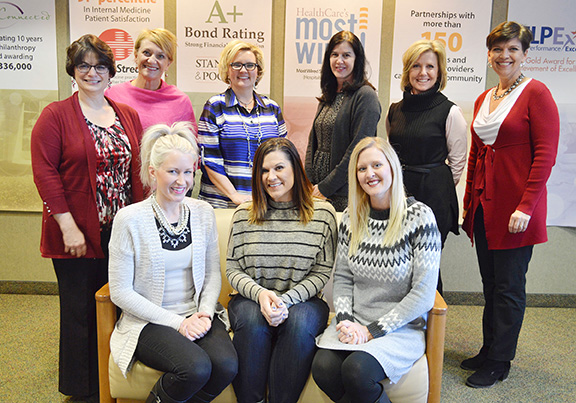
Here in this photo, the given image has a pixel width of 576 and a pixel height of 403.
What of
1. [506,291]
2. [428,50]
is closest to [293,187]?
[428,50]

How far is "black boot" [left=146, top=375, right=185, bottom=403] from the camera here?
183cm

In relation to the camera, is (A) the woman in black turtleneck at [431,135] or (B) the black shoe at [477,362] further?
(B) the black shoe at [477,362]

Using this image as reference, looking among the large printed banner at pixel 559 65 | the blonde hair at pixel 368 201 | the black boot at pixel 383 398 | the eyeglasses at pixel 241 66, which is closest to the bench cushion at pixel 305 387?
the black boot at pixel 383 398

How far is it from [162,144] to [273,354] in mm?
972

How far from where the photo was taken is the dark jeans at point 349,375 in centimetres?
177

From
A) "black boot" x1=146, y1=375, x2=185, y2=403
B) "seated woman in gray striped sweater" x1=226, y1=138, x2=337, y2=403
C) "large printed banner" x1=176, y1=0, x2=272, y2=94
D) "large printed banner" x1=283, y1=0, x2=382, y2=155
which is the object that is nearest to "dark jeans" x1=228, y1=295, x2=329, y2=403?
"seated woman in gray striped sweater" x1=226, y1=138, x2=337, y2=403

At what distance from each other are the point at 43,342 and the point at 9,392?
0.60m

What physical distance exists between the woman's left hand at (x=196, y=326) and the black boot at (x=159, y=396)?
0.60 feet

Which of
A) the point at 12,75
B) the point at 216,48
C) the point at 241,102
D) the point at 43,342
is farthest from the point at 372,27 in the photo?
the point at 43,342

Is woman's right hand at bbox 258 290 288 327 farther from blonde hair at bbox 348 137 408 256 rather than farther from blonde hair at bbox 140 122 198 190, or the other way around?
blonde hair at bbox 140 122 198 190

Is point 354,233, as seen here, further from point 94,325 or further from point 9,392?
point 9,392

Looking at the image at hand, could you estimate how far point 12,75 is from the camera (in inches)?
144

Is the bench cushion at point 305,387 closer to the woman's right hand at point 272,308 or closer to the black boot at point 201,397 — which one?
the black boot at point 201,397

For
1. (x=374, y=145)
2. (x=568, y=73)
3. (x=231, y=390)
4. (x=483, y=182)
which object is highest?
(x=568, y=73)
